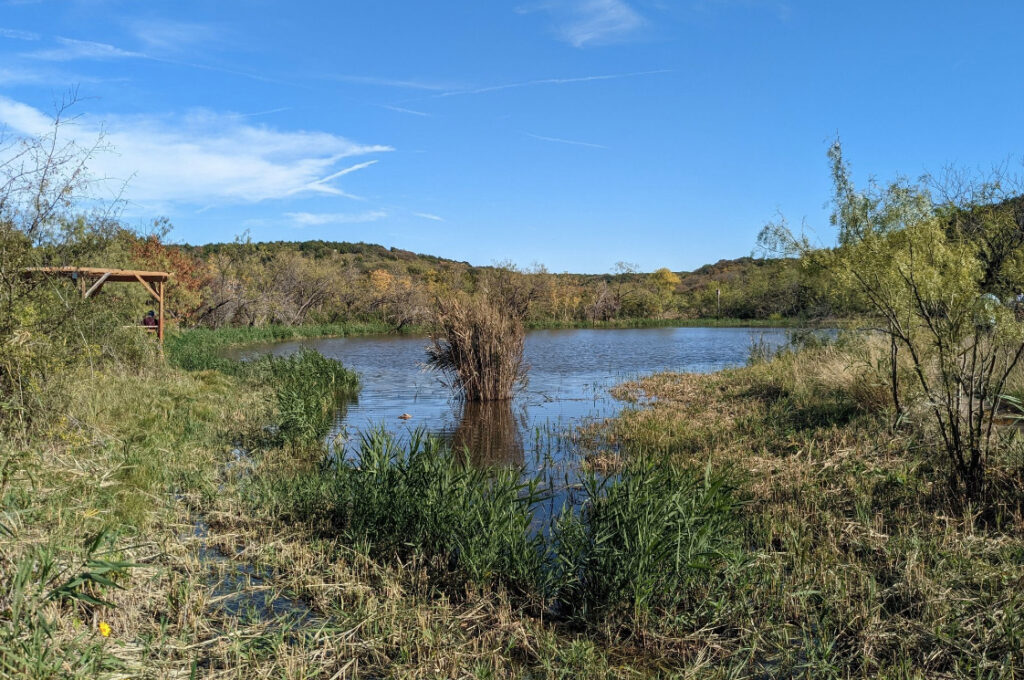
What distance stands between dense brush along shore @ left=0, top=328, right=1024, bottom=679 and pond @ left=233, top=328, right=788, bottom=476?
1.63 meters

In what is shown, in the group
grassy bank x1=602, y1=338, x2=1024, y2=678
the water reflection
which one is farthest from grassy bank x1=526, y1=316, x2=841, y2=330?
grassy bank x1=602, y1=338, x2=1024, y2=678

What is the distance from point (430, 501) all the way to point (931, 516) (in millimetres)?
4091

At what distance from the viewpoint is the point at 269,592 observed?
15.6ft

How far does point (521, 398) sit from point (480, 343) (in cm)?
176

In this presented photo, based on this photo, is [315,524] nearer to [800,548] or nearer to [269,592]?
[269,592]

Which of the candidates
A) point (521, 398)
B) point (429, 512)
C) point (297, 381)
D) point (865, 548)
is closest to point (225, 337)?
point (297, 381)

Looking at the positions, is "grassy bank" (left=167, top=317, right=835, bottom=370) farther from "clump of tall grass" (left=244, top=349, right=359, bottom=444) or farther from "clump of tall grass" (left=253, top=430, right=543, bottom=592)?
"clump of tall grass" (left=253, top=430, right=543, bottom=592)

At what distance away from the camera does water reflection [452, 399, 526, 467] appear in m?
9.74

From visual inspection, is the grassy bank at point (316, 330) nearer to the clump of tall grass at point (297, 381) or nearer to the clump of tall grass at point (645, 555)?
the clump of tall grass at point (297, 381)

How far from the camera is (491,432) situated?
11.7m

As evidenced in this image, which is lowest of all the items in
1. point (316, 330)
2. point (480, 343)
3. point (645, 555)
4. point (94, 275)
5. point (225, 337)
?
point (645, 555)

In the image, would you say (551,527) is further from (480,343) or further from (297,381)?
(297,381)

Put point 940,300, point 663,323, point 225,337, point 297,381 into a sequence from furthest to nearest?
point 663,323 < point 225,337 < point 297,381 < point 940,300

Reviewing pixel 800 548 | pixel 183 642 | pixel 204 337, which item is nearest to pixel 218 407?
pixel 183 642
